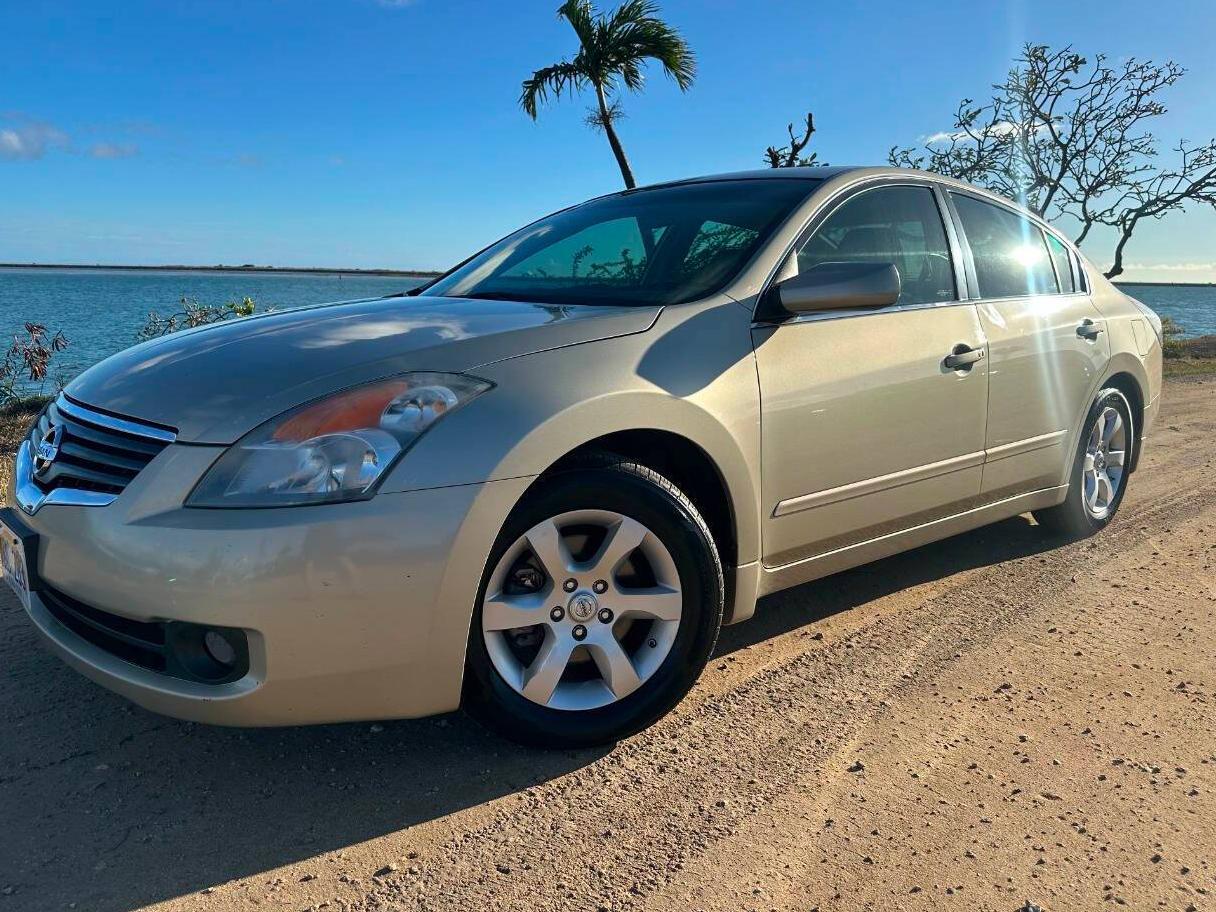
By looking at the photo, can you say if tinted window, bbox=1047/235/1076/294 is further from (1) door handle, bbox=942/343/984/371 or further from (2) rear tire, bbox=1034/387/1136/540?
(1) door handle, bbox=942/343/984/371

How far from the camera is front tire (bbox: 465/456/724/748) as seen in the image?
7.85ft

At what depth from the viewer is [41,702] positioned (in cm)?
280

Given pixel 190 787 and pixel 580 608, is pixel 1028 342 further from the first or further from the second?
pixel 190 787

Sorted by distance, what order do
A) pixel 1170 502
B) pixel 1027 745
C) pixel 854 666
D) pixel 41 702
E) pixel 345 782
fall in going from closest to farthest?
1. pixel 345 782
2. pixel 1027 745
3. pixel 41 702
4. pixel 854 666
5. pixel 1170 502

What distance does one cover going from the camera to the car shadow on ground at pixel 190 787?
205 cm

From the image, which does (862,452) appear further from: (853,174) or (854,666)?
(853,174)

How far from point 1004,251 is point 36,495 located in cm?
366

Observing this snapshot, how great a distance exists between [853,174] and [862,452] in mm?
1082

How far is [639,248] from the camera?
11.2 feet

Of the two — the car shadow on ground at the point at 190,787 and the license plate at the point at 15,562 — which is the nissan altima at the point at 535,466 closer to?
the license plate at the point at 15,562

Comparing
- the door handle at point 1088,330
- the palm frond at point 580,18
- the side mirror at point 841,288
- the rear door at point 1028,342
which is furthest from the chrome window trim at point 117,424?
the palm frond at point 580,18

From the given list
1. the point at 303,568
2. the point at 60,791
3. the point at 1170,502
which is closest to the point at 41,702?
the point at 60,791

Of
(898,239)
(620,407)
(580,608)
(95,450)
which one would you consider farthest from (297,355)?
(898,239)

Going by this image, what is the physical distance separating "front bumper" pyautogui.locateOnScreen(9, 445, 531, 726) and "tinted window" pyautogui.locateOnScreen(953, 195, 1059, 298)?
8.03 feet
